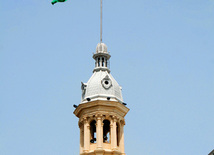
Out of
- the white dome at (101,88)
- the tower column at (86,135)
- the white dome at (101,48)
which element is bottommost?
the tower column at (86,135)

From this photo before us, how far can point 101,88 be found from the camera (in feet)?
218

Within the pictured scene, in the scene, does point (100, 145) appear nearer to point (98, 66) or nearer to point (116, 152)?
point (116, 152)

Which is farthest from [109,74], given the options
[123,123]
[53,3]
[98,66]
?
[53,3]

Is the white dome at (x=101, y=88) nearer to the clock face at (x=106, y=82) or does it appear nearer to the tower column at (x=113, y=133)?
the clock face at (x=106, y=82)

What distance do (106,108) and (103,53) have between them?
7717mm

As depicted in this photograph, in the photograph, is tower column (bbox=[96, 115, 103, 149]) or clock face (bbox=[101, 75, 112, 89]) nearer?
tower column (bbox=[96, 115, 103, 149])

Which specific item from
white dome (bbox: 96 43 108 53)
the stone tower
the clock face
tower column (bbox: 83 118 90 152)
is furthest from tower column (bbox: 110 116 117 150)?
white dome (bbox: 96 43 108 53)

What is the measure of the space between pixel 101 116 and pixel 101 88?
3.60m

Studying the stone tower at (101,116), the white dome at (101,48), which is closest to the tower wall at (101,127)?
the stone tower at (101,116)

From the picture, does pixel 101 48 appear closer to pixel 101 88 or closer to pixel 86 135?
pixel 101 88

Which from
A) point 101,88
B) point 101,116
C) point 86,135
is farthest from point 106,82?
point 86,135

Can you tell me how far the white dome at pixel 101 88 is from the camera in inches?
2596

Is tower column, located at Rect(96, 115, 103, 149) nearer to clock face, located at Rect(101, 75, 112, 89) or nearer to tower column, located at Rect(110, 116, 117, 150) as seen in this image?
tower column, located at Rect(110, 116, 117, 150)

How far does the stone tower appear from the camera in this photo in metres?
63.2
